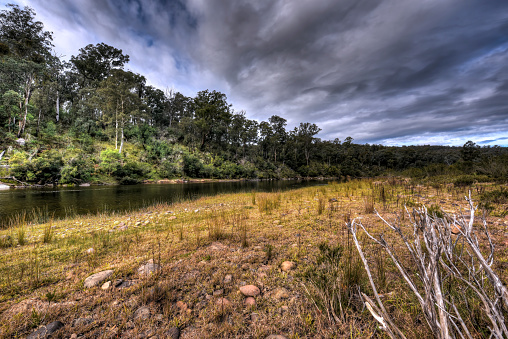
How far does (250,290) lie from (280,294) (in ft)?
1.10

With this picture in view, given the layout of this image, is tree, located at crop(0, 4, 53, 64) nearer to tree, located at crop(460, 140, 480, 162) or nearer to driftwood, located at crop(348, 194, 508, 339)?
driftwood, located at crop(348, 194, 508, 339)

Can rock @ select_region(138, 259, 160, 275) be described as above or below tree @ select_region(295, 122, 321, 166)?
below

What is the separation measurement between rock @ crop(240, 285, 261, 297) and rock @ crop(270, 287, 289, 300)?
0.17 metres

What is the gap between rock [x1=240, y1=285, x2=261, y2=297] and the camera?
2.00 m

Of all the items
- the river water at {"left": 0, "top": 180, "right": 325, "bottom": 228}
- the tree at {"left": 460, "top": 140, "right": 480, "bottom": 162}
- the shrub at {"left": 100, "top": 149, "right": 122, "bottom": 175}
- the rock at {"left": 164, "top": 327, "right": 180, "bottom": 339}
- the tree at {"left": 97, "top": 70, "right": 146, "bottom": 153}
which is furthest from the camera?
the tree at {"left": 97, "top": 70, "right": 146, "bottom": 153}

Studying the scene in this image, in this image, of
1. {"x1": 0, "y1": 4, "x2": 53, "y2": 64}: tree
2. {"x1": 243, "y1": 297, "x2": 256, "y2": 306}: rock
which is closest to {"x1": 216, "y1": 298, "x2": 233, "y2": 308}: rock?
{"x1": 243, "y1": 297, "x2": 256, "y2": 306}: rock

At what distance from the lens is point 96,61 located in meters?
39.0

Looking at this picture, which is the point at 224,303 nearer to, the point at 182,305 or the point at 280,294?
the point at 182,305

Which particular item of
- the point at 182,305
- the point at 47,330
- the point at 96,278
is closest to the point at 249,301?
the point at 182,305

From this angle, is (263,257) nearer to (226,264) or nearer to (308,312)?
(226,264)

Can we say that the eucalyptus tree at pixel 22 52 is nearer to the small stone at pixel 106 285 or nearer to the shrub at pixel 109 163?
the shrub at pixel 109 163

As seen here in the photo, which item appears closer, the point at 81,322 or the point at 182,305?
the point at 81,322

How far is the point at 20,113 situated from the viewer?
24.4 m

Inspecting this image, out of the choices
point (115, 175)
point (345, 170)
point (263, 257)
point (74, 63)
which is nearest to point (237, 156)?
point (115, 175)
